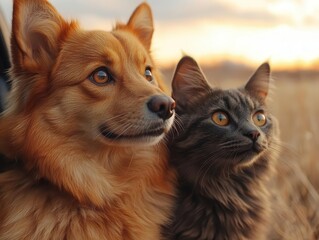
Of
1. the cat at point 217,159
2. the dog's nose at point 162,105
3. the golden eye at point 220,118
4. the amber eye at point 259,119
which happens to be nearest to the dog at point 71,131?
the dog's nose at point 162,105

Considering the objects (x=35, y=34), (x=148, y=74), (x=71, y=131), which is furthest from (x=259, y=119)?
(x=35, y=34)

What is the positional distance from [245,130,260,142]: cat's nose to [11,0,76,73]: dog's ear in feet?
3.20

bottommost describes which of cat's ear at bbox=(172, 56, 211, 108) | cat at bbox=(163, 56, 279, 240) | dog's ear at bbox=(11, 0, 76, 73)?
cat at bbox=(163, 56, 279, 240)

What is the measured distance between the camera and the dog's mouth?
2.17m

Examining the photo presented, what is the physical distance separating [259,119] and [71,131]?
38.1 inches

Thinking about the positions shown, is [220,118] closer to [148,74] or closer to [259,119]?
[259,119]

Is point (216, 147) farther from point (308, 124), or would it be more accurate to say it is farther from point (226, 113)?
point (308, 124)

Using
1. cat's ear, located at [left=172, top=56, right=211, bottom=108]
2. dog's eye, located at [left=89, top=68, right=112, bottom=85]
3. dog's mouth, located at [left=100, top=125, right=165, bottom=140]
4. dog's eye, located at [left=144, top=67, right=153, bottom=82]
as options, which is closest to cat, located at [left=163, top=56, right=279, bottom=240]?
cat's ear, located at [left=172, top=56, right=211, bottom=108]

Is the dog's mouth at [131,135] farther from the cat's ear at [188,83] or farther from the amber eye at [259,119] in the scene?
A: the amber eye at [259,119]

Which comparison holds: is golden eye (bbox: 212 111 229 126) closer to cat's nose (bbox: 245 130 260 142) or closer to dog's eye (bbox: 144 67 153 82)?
cat's nose (bbox: 245 130 260 142)

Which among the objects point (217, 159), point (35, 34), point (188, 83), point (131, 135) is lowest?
point (217, 159)

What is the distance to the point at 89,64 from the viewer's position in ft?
7.34

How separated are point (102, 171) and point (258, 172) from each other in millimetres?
812

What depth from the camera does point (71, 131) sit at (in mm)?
2215
